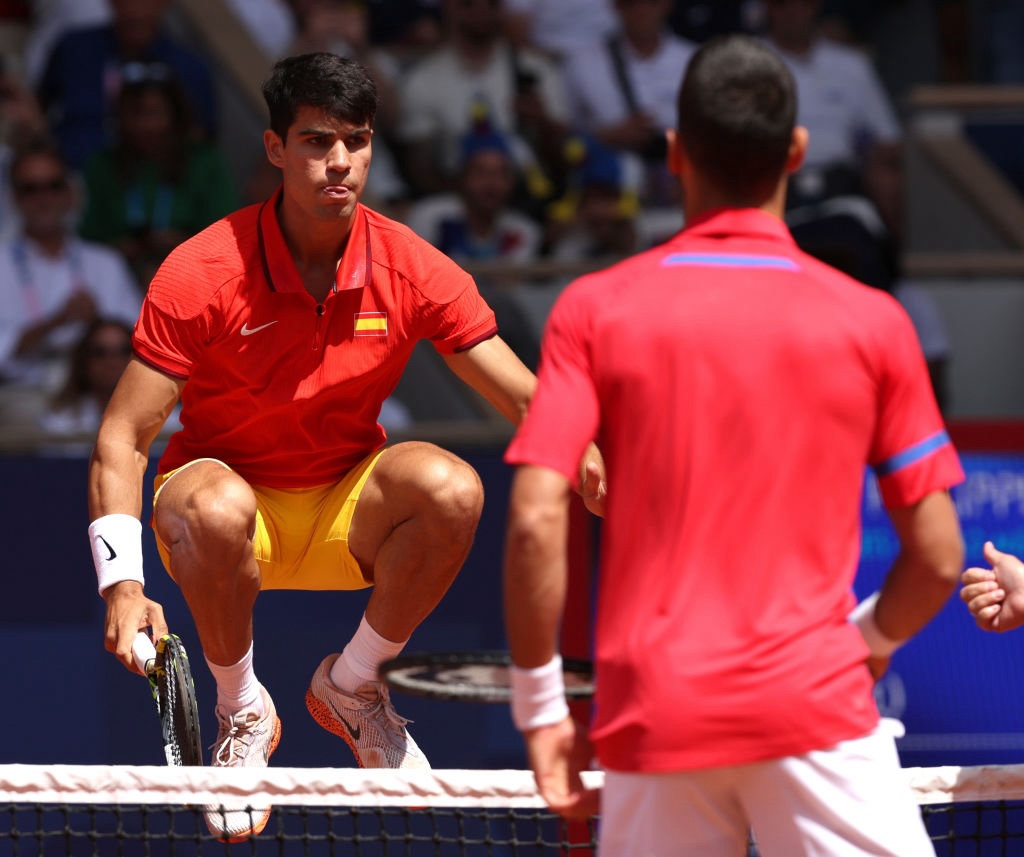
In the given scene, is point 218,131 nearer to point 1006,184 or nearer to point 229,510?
point 1006,184

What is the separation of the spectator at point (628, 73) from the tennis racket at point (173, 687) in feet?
17.5

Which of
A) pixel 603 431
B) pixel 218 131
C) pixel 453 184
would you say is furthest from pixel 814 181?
pixel 603 431

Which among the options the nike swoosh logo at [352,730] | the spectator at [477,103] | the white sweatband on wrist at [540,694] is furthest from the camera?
the spectator at [477,103]

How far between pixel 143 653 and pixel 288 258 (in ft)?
3.24

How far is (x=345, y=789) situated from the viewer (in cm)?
377

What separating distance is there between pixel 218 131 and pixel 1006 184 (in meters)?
4.00

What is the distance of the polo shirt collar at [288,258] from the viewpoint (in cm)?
390

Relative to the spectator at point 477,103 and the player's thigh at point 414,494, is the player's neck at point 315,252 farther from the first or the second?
the spectator at point 477,103

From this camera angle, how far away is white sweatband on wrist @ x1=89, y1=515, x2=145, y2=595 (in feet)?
11.8

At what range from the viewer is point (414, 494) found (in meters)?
3.95

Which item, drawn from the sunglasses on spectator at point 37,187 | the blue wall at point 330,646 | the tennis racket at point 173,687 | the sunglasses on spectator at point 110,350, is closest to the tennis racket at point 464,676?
the tennis racket at point 173,687

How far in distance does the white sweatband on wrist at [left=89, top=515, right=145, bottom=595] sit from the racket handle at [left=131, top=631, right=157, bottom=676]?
0.43 feet

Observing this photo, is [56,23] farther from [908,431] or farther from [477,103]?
[908,431]

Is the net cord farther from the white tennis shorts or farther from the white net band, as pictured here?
the white tennis shorts
